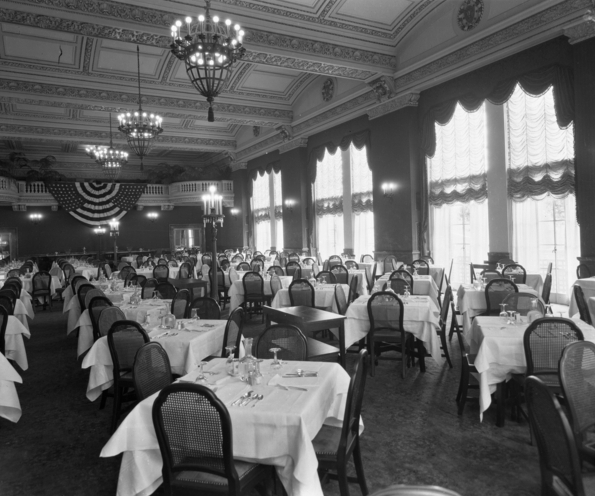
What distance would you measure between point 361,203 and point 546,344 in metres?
10.6

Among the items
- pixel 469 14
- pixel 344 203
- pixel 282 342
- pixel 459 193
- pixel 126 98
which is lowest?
pixel 282 342

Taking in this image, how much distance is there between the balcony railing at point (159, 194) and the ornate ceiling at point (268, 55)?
4.65 meters

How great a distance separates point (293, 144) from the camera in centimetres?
1673

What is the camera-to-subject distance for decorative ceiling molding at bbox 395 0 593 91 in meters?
7.98

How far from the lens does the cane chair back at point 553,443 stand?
207 centimetres

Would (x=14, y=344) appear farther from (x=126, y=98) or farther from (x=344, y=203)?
(x=344, y=203)

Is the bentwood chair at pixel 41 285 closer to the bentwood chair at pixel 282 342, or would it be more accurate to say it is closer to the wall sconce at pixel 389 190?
the wall sconce at pixel 389 190

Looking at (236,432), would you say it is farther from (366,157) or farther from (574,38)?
(366,157)

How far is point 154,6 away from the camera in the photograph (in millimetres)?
8203

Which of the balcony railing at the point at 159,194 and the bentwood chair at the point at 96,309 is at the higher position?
the balcony railing at the point at 159,194

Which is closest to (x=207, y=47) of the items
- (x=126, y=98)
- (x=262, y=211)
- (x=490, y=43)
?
(x=490, y=43)

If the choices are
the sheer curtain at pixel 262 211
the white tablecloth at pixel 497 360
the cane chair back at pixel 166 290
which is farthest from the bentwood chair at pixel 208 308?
the sheer curtain at pixel 262 211

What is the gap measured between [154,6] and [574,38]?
7337mm

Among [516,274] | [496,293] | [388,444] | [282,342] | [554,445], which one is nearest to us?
[554,445]
